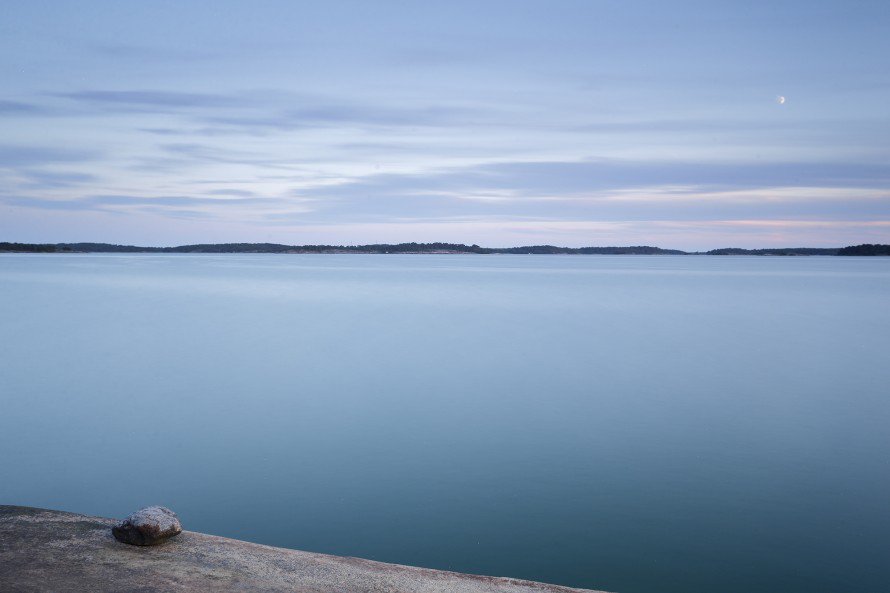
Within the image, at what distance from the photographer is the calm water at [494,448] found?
711 centimetres

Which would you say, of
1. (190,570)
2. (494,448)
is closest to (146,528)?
(190,570)

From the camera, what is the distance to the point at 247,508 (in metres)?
8.12

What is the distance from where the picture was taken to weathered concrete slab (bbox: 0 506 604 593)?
512 centimetres

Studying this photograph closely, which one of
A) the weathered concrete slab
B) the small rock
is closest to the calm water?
the weathered concrete slab

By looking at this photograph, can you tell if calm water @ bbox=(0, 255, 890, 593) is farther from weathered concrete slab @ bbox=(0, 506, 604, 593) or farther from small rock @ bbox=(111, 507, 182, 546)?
small rock @ bbox=(111, 507, 182, 546)

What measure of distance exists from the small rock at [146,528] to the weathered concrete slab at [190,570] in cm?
6

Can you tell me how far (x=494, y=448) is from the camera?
10344 mm

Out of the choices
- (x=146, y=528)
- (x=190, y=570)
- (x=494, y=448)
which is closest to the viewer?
(x=190, y=570)

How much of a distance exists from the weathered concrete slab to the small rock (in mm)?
57

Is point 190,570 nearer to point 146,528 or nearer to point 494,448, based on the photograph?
point 146,528

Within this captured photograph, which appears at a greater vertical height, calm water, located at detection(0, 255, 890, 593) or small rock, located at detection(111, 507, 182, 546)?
small rock, located at detection(111, 507, 182, 546)

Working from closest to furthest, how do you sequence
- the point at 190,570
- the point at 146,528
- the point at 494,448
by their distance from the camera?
the point at 190,570 → the point at 146,528 → the point at 494,448

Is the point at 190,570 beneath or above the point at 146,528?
beneath

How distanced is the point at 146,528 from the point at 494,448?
18.4 feet
